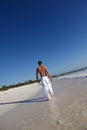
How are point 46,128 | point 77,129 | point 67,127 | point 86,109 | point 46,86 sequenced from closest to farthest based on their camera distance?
point 77,129, point 67,127, point 46,128, point 86,109, point 46,86

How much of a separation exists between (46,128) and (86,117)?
2.90 feet

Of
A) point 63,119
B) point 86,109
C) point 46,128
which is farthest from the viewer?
point 86,109

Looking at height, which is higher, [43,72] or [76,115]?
[43,72]

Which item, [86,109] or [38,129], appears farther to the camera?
[86,109]

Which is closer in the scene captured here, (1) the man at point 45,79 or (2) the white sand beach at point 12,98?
(1) the man at point 45,79

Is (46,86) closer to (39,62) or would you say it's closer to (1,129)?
(39,62)

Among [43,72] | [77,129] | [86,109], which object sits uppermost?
[43,72]

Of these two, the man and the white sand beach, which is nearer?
the man

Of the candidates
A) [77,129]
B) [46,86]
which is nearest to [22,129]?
[77,129]

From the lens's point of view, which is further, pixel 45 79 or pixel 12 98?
pixel 12 98

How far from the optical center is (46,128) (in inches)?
162

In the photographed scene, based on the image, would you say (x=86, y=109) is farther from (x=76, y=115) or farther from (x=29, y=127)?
(x=29, y=127)

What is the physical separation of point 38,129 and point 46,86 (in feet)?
14.7

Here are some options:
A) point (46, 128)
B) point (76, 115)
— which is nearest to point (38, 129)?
point (46, 128)
